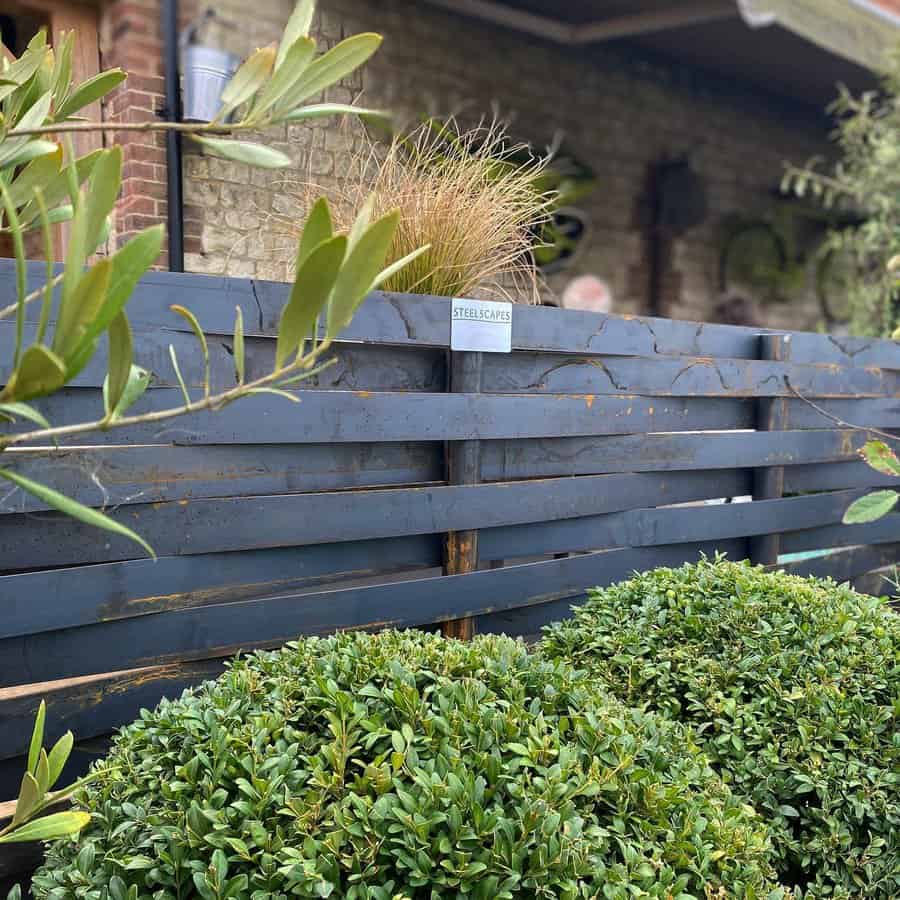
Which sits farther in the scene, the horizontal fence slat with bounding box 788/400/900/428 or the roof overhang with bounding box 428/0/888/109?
the roof overhang with bounding box 428/0/888/109

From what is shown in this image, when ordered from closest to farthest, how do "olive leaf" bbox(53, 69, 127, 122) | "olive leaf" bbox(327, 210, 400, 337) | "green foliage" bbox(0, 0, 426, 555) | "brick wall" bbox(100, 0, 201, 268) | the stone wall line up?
1. "green foliage" bbox(0, 0, 426, 555)
2. "olive leaf" bbox(327, 210, 400, 337)
3. "olive leaf" bbox(53, 69, 127, 122)
4. the stone wall
5. "brick wall" bbox(100, 0, 201, 268)

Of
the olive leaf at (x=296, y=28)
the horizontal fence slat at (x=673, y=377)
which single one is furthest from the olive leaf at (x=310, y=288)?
the horizontal fence slat at (x=673, y=377)

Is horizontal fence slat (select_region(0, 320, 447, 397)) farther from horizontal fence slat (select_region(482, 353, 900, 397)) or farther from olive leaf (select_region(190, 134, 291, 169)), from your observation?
olive leaf (select_region(190, 134, 291, 169))

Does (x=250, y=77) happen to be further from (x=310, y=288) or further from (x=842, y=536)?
(x=842, y=536)

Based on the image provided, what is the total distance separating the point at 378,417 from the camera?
2410mm

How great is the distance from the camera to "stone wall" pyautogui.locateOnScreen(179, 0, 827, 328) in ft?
9.59

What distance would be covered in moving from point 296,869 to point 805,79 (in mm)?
7508

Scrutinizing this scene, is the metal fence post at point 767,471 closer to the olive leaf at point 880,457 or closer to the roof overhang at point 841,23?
the olive leaf at point 880,457

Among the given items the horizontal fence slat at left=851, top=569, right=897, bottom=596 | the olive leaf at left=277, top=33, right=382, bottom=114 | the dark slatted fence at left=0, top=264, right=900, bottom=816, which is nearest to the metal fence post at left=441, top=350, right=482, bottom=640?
the dark slatted fence at left=0, top=264, right=900, bottom=816

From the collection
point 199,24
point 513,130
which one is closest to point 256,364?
point 199,24

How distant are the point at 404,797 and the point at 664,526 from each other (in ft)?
6.62

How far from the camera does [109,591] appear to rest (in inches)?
78.2

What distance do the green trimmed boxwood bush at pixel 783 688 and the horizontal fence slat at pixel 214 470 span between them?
0.63 metres

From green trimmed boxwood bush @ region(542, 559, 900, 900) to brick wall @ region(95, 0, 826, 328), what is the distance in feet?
4.61
